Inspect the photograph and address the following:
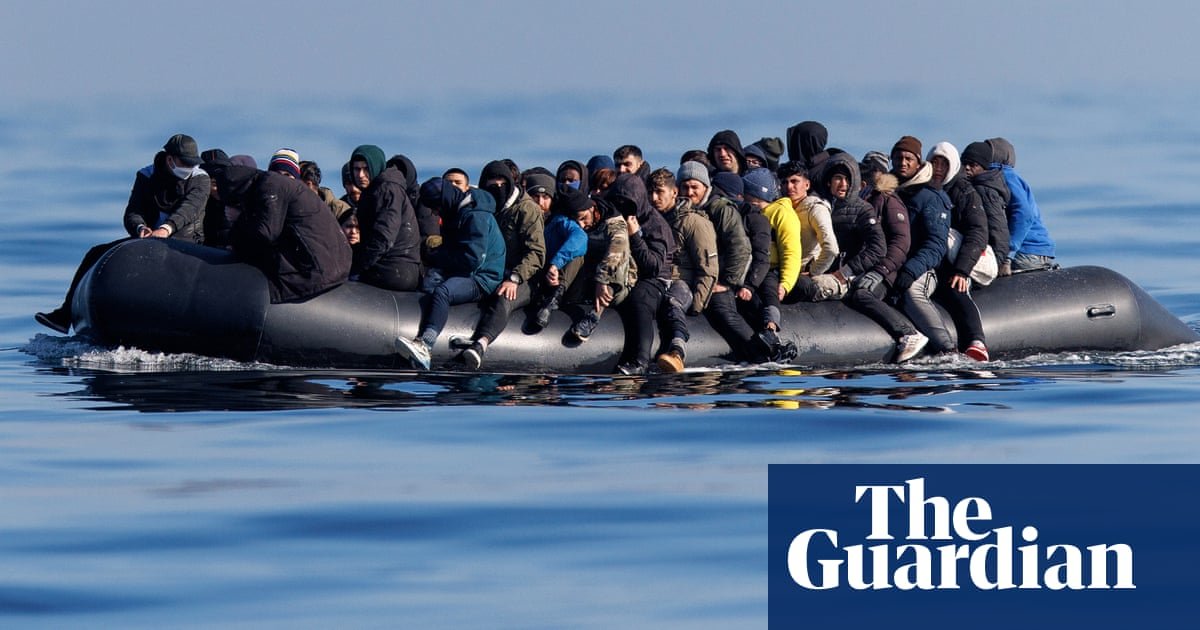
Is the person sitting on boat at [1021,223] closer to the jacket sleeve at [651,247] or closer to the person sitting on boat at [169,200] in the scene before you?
the jacket sleeve at [651,247]

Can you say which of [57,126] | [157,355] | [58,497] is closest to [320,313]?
[157,355]

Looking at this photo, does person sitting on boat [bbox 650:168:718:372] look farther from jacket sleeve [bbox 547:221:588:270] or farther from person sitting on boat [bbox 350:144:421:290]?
person sitting on boat [bbox 350:144:421:290]

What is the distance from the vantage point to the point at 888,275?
20859mm

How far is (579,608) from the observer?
12.1m

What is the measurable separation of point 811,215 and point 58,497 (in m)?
8.75

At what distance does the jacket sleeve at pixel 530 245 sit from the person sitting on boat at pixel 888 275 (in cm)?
313

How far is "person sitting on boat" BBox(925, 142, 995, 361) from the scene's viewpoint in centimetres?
2100

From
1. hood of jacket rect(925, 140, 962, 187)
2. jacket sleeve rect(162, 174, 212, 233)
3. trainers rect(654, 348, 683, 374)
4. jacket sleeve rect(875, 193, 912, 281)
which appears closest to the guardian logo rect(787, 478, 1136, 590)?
trainers rect(654, 348, 683, 374)

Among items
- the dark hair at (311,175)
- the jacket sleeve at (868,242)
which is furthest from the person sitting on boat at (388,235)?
the jacket sleeve at (868,242)

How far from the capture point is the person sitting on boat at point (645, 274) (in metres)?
19.8

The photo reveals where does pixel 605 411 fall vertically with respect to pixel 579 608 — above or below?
above

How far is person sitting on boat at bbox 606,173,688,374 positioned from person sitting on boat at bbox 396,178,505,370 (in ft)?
4.24

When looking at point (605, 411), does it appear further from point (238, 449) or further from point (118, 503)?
point (118, 503)

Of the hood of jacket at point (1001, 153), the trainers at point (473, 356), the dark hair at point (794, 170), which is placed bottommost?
the trainers at point (473, 356)
